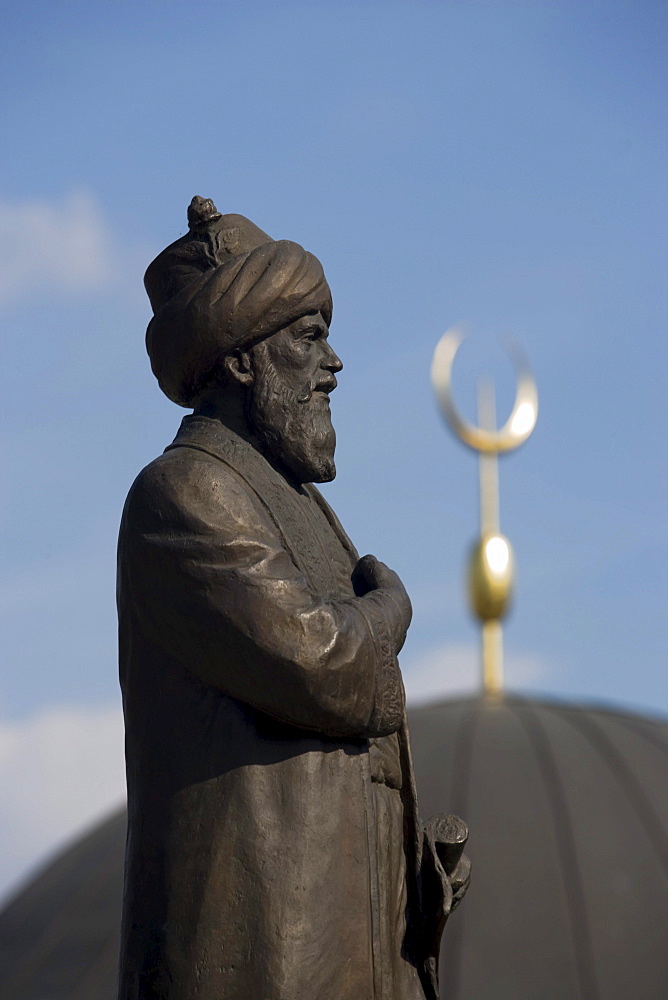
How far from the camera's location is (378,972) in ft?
15.1

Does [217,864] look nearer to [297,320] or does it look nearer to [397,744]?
[397,744]

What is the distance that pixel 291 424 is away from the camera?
5004 mm

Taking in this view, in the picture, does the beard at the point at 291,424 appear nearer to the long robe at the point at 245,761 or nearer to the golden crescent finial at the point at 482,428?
the long robe at the point at 245,761

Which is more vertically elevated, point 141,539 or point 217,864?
point 141,539

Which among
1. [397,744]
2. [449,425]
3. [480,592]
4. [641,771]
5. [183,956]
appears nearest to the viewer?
[183,956]

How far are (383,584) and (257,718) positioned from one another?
24.4 inches

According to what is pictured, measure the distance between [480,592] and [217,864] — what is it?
89.1 ft

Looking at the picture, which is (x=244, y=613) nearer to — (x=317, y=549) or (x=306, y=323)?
(x=317, y=549)

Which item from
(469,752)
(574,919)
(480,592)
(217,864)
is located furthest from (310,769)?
(480,592)

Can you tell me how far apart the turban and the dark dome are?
17189 millimetres

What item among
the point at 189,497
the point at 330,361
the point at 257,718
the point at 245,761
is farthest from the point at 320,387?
the point at 245,761

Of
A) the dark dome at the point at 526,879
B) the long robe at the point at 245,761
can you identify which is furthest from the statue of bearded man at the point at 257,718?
the dark dome at the point at 526,879

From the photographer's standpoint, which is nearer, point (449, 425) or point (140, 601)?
point (140, 601)

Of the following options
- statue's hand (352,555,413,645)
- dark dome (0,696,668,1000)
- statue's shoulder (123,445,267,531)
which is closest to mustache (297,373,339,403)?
statue's shoulder (123,445,267,531)
